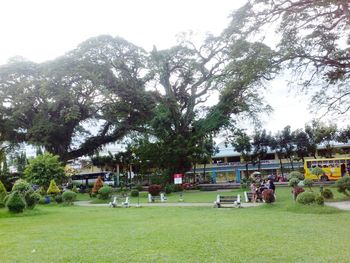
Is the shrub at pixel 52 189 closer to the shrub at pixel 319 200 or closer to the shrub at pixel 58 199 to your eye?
the shrub at pixel 58 199

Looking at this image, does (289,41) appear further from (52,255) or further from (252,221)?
(52,255)

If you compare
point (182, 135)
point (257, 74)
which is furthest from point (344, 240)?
point (182, 135)

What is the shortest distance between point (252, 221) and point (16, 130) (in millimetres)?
37011

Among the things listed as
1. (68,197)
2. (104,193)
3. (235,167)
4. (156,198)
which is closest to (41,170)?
(68,197)

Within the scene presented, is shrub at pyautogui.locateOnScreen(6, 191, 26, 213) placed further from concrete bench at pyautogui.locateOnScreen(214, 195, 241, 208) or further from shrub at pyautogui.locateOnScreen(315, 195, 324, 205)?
shrub at pyautogui.locateOnScreen(315, 195, 324, 205)

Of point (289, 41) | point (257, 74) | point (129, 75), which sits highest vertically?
point (129, 75)

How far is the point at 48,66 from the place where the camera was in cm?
4006

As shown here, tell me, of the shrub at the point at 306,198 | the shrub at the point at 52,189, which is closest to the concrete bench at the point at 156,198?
the shrub at the point at 52,189

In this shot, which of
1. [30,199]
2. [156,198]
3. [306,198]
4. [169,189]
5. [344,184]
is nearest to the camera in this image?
[306,198]

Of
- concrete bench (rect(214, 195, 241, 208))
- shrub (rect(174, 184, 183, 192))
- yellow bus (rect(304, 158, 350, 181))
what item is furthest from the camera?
yellow bus (rect(304, 158, 350, 181))

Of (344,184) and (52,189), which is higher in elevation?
(344,184)

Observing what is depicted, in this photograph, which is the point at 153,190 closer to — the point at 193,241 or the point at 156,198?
the point at 156,198

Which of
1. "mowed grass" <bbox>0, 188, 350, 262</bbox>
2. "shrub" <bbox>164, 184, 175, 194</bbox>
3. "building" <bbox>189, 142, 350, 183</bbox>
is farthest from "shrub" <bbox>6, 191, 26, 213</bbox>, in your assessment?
"building" <bbox>189, 142, 350, 183</bbox>

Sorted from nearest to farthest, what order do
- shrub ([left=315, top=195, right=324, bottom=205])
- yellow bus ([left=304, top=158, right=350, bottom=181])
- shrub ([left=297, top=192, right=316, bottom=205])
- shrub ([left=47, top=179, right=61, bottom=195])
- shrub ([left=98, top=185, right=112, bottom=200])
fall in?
shrub ([left=315, top=195, right=324, bottom=205]) < shrub ([left=297, top=192, right=316, bottom=205]) < shrub ([left=98, top=185, right=112, bottom=200]) < shrub ([left=47, top=179, right=61, bottom=195]) < yellow bus ([left=304, top=158, right=350, bottom=181])
